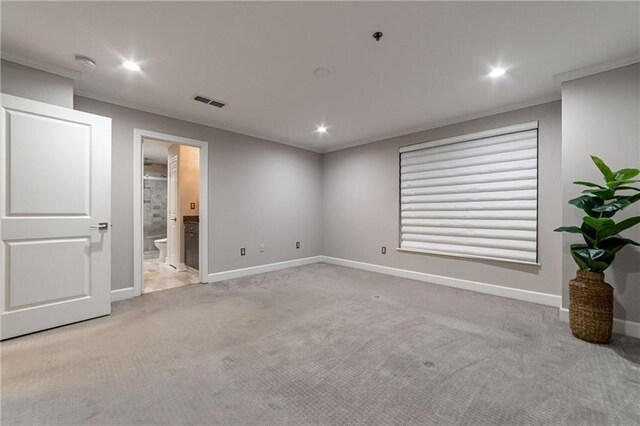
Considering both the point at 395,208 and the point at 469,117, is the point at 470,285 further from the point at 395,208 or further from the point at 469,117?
the point at 469,117

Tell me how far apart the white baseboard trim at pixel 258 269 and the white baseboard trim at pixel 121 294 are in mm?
975

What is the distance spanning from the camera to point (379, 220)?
4.77 m

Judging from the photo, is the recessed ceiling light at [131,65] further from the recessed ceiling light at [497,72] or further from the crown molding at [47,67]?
the recessed ceiling light at [497,72]

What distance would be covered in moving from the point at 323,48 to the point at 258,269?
11.5ft

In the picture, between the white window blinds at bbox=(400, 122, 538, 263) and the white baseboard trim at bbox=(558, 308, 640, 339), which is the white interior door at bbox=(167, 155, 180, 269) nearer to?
the white window blinds at bbox=(400, 122, 538, 263)

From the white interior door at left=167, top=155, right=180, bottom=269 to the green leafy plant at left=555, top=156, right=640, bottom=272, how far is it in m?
5.54

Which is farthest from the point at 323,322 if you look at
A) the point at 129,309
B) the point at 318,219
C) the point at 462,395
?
the point at 318,219

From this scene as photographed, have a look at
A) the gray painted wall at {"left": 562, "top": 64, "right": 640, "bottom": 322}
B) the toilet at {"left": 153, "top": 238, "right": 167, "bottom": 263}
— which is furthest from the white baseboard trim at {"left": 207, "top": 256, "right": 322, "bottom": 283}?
the gray painted wall at {"left": 562, "top": 64, "right": 640, "bottom": 322}

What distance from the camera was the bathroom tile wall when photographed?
7.15 m

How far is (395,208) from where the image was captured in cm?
456

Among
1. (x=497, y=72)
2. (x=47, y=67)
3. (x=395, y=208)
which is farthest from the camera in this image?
(x=395, y=208)

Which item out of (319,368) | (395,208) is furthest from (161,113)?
(395,208)

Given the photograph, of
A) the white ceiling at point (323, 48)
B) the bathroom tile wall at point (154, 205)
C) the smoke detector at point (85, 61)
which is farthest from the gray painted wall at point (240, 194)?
the bathroom tile wall at point (154, 205)

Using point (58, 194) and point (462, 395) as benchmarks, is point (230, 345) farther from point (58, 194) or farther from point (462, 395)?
point (58, 194)
